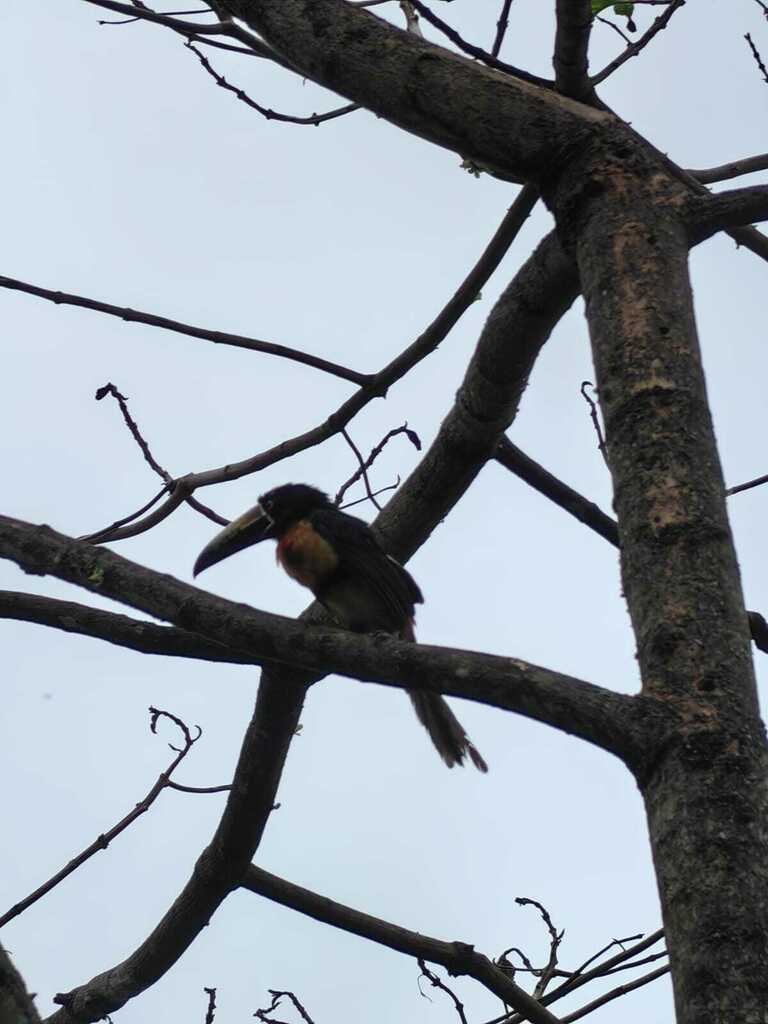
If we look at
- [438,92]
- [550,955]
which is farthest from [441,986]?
[438,92]

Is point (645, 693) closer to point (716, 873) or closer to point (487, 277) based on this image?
point (716, 873)

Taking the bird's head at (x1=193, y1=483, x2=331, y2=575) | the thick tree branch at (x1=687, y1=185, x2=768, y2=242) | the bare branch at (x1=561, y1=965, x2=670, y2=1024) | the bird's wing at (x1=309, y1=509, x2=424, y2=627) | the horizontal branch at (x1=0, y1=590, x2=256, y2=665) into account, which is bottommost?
the bare branch at (x1=561, y1=965, x2=670, y2=1024)

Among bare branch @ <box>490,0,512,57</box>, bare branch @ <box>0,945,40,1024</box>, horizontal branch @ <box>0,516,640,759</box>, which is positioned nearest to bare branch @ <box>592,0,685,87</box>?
bare branch @ <box>490,0,512,57</box>

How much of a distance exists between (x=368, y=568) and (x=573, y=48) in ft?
8.91

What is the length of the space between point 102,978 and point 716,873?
123 inches

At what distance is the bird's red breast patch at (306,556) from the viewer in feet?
17.9

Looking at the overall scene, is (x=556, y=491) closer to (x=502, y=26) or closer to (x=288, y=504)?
(x=502, y=26)

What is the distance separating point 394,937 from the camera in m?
4.10

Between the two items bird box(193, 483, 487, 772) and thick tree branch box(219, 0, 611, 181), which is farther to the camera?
bird box(193, 483, 487, 772)

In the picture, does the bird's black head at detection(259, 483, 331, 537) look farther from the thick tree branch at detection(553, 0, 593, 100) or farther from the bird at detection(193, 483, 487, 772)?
the thick tree branch at detection(553, 0, 593, 100)

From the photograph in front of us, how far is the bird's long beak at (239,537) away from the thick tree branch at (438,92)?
8.19 feet

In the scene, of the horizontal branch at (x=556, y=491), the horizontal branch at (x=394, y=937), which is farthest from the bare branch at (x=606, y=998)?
the horizontal branch at (x=556, y=491)

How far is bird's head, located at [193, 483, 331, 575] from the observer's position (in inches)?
221

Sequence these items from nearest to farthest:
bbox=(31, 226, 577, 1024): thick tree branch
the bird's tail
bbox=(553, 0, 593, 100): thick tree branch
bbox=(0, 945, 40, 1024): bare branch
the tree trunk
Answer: bbox=(0, 945, 40, 1024): bare branch
the tree trunk
bbox=(553, 0, 593, 100): thick tree branch
bbox=(31, 226, 577, 1024): thick tree branch
the bird's tail
